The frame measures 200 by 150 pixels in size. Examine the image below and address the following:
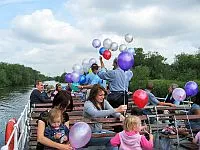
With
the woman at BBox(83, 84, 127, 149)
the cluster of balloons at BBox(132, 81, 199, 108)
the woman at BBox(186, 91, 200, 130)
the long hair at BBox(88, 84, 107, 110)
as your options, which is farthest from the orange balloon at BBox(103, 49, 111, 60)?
the long hair at BBox(88, 84, 107, 110)

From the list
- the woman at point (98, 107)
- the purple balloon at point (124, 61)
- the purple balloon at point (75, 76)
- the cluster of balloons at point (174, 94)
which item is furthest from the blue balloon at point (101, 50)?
the woman at point (98, 107)

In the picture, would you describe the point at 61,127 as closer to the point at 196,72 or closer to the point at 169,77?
the point at 196,72

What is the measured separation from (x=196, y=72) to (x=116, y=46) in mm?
42401

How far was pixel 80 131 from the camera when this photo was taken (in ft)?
16.7

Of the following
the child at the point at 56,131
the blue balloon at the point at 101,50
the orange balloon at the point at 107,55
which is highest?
the blue balloon at the point at 101,50

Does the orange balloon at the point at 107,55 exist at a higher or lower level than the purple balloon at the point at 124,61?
higher

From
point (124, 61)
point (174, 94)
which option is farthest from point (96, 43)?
point (124, 61)

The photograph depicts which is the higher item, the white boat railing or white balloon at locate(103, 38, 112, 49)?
white balloon at locate(103, 38, 112, 49)

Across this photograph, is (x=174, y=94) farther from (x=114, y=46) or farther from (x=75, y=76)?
(x=75, y=76)

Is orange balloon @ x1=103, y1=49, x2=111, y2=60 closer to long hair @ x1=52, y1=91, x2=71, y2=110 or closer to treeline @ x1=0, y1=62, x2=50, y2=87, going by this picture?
long hair @ x1=52, y1=91, x2=71, y2=110

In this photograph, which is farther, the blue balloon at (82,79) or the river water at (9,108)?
the river water at (9,108)

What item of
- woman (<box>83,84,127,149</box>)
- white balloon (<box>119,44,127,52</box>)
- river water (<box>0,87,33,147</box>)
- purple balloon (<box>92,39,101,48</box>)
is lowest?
river water (<box>0,87,33,147</box>)

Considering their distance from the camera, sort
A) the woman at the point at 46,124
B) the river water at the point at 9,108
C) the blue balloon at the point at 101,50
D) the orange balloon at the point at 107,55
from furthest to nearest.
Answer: the river water at the point at 9,108 → the blue balloon at the point at 101,50 → the orange balloon at the point at 107,55 → the woman at the point at 46,124

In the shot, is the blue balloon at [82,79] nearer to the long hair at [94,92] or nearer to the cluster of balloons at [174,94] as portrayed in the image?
the cluster of balloons at [174,94]
